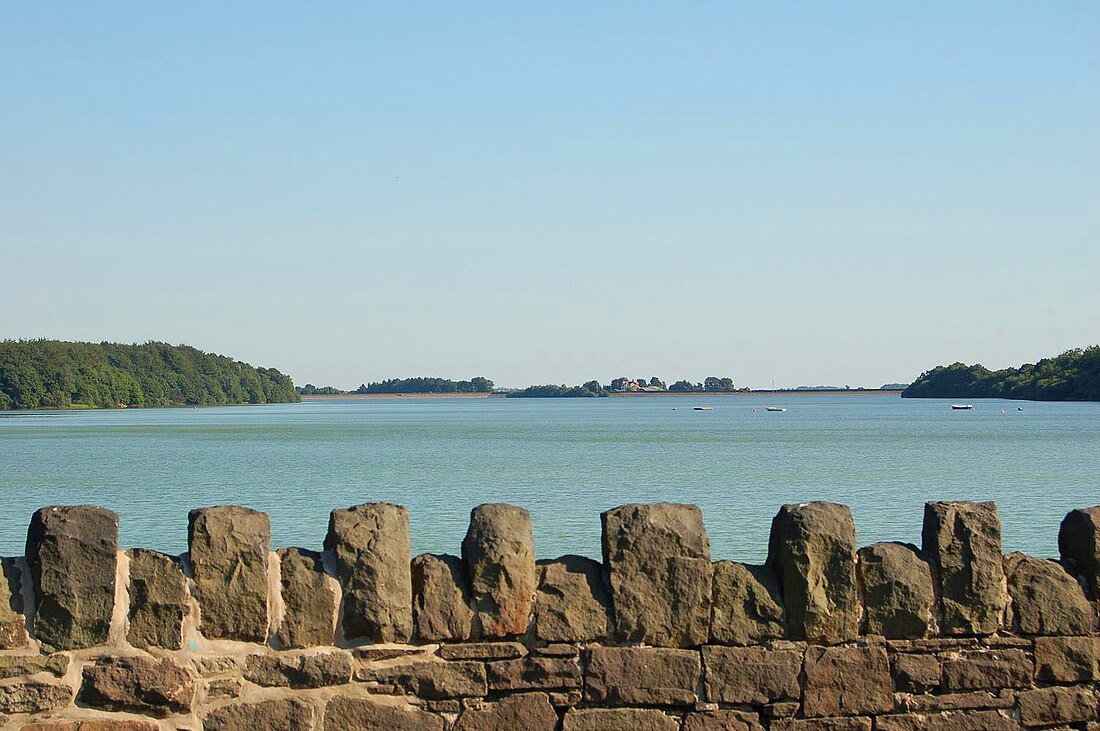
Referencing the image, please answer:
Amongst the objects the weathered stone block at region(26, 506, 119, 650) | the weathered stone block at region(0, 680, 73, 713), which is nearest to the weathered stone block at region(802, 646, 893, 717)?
the weathered stone block at region(26, 506, 119, 650)

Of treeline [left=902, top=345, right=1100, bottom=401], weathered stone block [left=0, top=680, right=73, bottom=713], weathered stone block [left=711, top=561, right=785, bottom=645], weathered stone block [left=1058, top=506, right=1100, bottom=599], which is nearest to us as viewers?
weathered stone block [left=0, top=680, right=73, bottom=713]

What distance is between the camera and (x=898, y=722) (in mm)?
5535

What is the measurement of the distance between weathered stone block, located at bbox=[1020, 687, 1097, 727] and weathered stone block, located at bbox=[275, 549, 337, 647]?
2819 mm

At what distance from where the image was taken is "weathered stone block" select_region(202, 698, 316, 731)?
5.29m

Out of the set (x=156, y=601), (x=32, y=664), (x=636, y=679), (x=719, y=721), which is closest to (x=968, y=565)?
(x=719, y=721)

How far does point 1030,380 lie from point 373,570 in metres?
151

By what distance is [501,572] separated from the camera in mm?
5473

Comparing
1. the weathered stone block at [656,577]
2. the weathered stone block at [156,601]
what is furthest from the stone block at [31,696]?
the weathered stone block at [656,577]

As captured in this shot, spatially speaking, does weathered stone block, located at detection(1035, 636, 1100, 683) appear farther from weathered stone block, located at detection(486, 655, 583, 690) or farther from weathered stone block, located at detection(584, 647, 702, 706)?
weathered stone block, located at detection(486, 655, 583, 690)

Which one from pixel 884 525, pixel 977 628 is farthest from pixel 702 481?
pixel 977 628

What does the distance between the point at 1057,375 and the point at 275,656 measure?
140067mm

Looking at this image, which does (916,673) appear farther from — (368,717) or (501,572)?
(368,717)

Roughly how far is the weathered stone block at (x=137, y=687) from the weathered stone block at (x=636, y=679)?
1.57 m

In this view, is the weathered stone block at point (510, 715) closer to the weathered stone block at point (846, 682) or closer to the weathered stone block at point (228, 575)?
the weathered stone block at point (228, 575)
